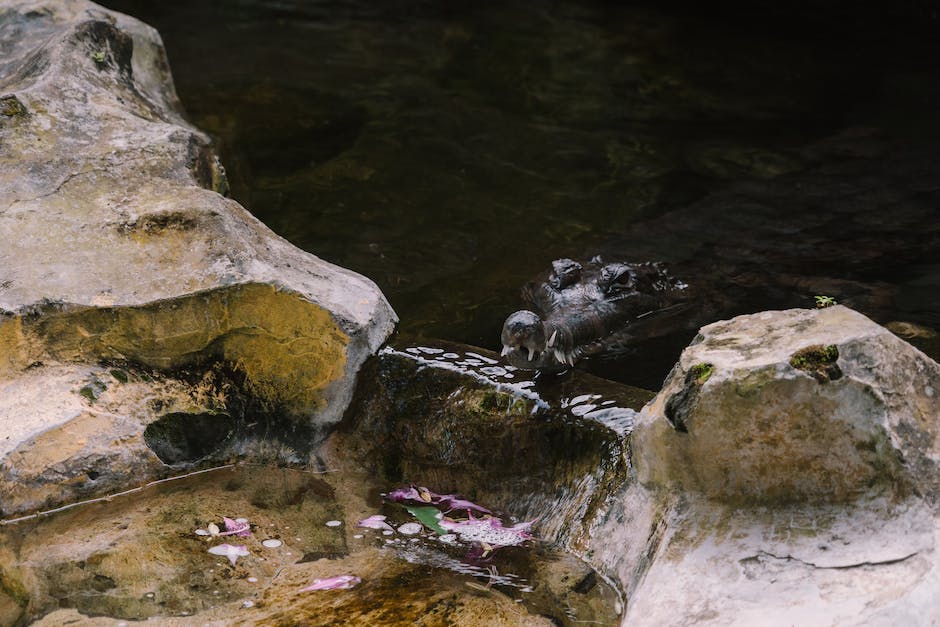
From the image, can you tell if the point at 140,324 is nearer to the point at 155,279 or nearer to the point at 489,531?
the point at 155,279

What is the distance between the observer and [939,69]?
27.9 ft

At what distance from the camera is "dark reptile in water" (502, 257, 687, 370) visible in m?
4.50

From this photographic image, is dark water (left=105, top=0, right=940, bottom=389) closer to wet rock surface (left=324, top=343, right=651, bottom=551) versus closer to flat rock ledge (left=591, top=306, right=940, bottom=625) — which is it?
wet rock surface (left=324, top=343, right=651, bottom=551)

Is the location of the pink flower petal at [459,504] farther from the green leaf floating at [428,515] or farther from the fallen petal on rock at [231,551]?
the fallen petal on rock at [231,551]

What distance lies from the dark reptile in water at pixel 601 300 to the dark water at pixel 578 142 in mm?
175

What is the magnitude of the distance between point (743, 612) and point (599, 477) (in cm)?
89

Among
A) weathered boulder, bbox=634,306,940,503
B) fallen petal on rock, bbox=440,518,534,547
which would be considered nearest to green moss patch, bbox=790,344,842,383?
weathered boulder, bbox=634,306,940,503

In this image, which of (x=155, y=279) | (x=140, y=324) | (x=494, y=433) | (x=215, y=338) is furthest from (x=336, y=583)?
(x=155, y=279)

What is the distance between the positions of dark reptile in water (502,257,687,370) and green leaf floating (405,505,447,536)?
3.26 ft

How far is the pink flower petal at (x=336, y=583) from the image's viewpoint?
116 inches

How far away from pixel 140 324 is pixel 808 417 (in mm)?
2274

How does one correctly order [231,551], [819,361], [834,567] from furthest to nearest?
1. [231,551]
2. [819,361]
3. [834,567]

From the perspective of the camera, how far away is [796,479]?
266 cm

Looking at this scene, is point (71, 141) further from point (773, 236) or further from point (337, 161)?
point (773, 236)
